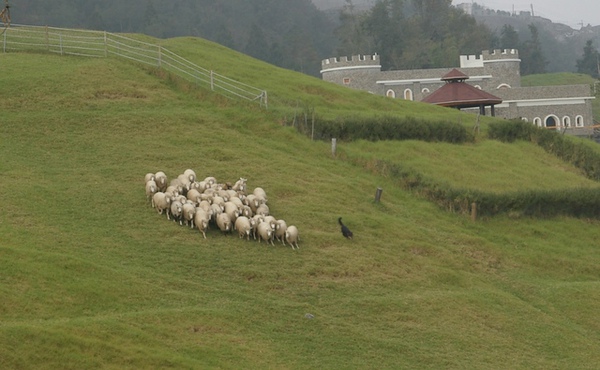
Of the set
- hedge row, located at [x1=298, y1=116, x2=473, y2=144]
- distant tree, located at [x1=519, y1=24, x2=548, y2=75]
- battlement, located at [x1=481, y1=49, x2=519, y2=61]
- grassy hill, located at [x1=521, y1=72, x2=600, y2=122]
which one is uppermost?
distant tree, located at [x1=519, y1=24, x2=548, y2=75]

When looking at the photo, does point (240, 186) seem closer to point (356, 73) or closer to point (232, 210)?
point (232, 210)

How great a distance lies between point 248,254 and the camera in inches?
1287

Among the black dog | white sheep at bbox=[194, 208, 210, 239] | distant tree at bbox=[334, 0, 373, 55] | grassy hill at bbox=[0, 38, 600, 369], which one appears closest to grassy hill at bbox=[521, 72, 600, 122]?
distant tree at bbox=[334, 0, 373, 55]

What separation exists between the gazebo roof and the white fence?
26309 mm

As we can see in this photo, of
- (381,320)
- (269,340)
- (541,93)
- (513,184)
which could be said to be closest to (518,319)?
(381,320)

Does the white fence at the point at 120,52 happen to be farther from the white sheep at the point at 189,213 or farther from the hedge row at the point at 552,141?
the white sheep at the point at 189,213

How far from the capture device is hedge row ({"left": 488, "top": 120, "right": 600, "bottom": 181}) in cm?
5672

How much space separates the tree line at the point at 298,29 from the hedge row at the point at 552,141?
287 feet

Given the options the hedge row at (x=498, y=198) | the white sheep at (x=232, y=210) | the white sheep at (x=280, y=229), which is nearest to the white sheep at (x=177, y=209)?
the white sheep at (x=232, y=210)

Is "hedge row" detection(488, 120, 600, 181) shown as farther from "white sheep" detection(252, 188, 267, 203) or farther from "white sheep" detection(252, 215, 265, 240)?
"white sheep" detection(252, 215, 265, 240)

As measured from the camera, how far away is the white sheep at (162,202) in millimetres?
34719

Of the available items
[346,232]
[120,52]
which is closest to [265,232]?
[346,232]

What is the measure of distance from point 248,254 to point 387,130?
2096 cm

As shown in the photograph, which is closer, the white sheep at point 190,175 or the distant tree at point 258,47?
the white sheep at point 190,175
